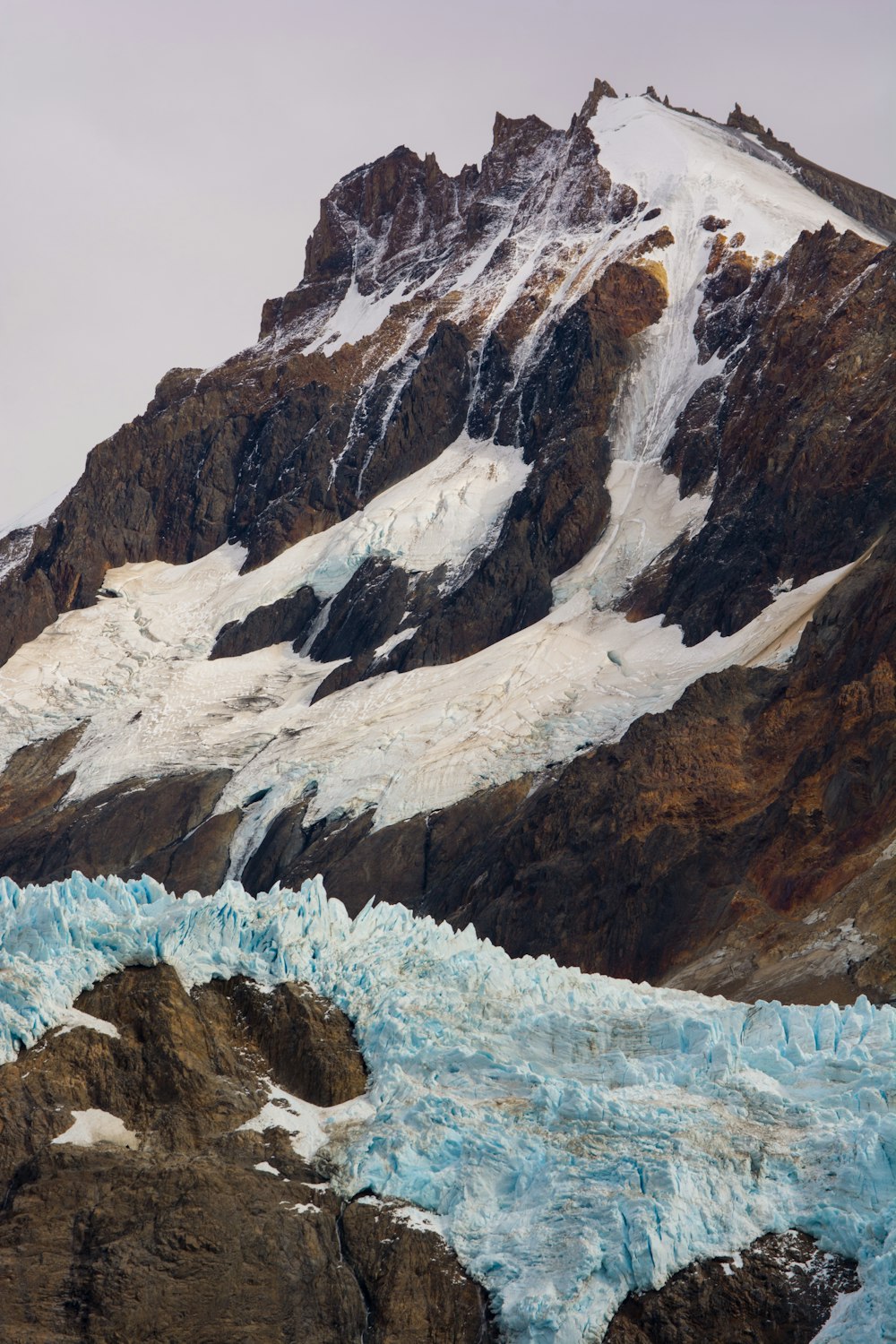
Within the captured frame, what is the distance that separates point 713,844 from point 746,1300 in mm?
46365

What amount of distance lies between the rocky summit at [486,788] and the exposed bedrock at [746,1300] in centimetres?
8

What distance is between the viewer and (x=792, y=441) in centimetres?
10462

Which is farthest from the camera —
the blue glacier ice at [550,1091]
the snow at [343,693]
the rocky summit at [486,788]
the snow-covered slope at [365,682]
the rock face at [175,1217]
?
the snow-covered slope at [365,682]

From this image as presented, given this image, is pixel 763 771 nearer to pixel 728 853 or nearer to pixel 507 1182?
pixel 728 853

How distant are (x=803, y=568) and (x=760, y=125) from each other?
8706 centimetres

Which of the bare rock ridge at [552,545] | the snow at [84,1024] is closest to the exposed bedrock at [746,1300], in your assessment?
the snow at [84,1024]

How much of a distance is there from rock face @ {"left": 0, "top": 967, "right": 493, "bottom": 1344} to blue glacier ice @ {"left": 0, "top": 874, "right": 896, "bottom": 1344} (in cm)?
96

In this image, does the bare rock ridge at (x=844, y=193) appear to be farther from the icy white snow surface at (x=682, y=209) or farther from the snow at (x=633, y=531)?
the snow at (x=633, y=531)

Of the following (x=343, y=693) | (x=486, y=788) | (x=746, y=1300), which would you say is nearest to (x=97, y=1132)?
(x=746, y=1300)

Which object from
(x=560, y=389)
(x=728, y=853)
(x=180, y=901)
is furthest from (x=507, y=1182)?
(x=560, y=389)

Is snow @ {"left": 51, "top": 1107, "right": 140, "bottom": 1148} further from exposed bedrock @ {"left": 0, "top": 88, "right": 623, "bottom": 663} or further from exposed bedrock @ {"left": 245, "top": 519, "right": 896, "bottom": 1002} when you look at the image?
exposed bedrock @ {"left": 0, "top": 88, "right": 623, "bottom": 663}

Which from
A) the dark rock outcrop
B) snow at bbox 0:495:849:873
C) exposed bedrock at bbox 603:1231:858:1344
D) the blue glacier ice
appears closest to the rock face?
the blue glacier ice

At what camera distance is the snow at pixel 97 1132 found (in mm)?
32469

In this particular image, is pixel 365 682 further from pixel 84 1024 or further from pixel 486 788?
pixel 84 1024
